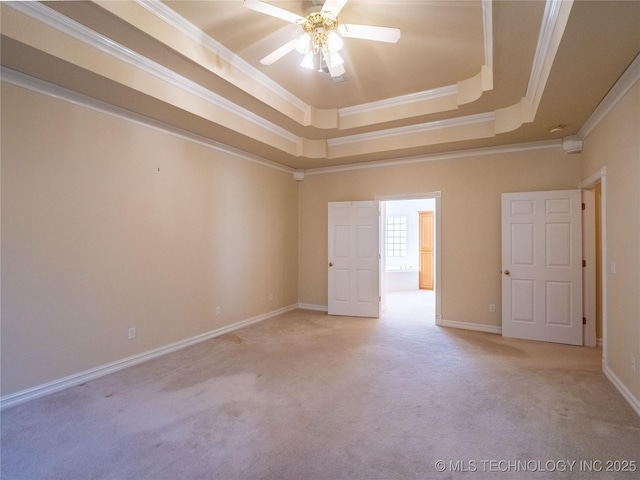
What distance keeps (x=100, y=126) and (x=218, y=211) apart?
170 centimetres

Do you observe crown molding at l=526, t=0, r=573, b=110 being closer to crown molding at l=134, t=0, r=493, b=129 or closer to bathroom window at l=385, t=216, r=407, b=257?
crown molding at l=134, t=0, r=493, b=129

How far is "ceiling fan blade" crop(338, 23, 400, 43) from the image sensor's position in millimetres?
2316

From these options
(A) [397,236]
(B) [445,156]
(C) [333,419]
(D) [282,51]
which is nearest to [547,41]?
(D) [282,51]

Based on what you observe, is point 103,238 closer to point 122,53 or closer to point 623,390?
point 122,53

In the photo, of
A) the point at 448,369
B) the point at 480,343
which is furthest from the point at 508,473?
the point at 480,343

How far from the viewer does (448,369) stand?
3287 mm

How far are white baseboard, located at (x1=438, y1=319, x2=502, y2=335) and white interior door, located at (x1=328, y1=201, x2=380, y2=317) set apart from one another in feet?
3.57

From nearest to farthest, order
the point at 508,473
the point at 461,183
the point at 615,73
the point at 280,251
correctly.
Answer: the point at 508,473 < the point at 615,73 < the point at 461,183 < the point at 280,251

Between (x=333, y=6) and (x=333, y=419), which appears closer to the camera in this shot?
(x=333, y=6)

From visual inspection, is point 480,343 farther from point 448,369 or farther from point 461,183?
point 461,183

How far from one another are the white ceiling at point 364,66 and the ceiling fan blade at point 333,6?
356 millimetres

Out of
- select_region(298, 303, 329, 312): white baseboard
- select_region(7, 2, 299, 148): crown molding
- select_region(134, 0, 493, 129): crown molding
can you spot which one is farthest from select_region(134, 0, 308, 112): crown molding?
select_region(298, 303, 329, 312): white baseboard

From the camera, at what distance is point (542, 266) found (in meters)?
4.24

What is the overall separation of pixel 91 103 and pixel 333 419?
3.58 metres
